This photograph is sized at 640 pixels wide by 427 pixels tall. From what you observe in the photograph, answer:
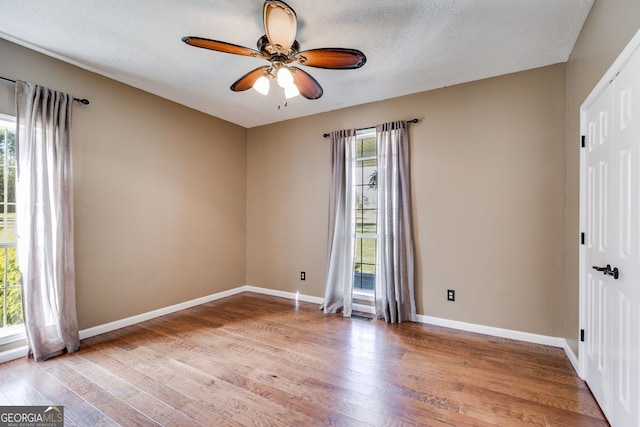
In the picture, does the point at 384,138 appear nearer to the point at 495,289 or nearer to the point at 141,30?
the point at 495,289

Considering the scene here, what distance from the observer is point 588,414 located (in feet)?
6.13

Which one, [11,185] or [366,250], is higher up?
[11,185]

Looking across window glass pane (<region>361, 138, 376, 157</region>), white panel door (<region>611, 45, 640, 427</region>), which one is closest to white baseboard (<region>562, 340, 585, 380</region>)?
white panel door (<region>611, 45, 640, 427</region>)

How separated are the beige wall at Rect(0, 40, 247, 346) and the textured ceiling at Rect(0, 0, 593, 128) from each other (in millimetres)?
275

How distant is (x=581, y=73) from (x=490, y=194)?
1237 mm

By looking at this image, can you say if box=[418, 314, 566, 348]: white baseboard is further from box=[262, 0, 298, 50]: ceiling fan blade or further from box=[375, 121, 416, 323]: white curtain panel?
box=[262, 0, 298, 50]: ceiling fan blade

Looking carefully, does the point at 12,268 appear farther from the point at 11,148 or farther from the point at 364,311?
the point at 364,311

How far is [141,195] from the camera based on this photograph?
11.4 feet

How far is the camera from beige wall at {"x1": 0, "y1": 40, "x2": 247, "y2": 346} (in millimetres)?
2955

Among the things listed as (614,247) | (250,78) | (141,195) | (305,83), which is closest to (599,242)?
(614,247)

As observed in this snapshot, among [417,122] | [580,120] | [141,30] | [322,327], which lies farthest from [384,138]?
[141,30]

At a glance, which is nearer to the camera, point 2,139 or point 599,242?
point 599,242

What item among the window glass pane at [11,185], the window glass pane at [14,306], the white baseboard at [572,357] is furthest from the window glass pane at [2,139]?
the white baseboard at [572,357]

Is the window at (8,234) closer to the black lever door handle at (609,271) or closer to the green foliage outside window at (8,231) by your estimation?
the green foliage outside window at (8,231)
